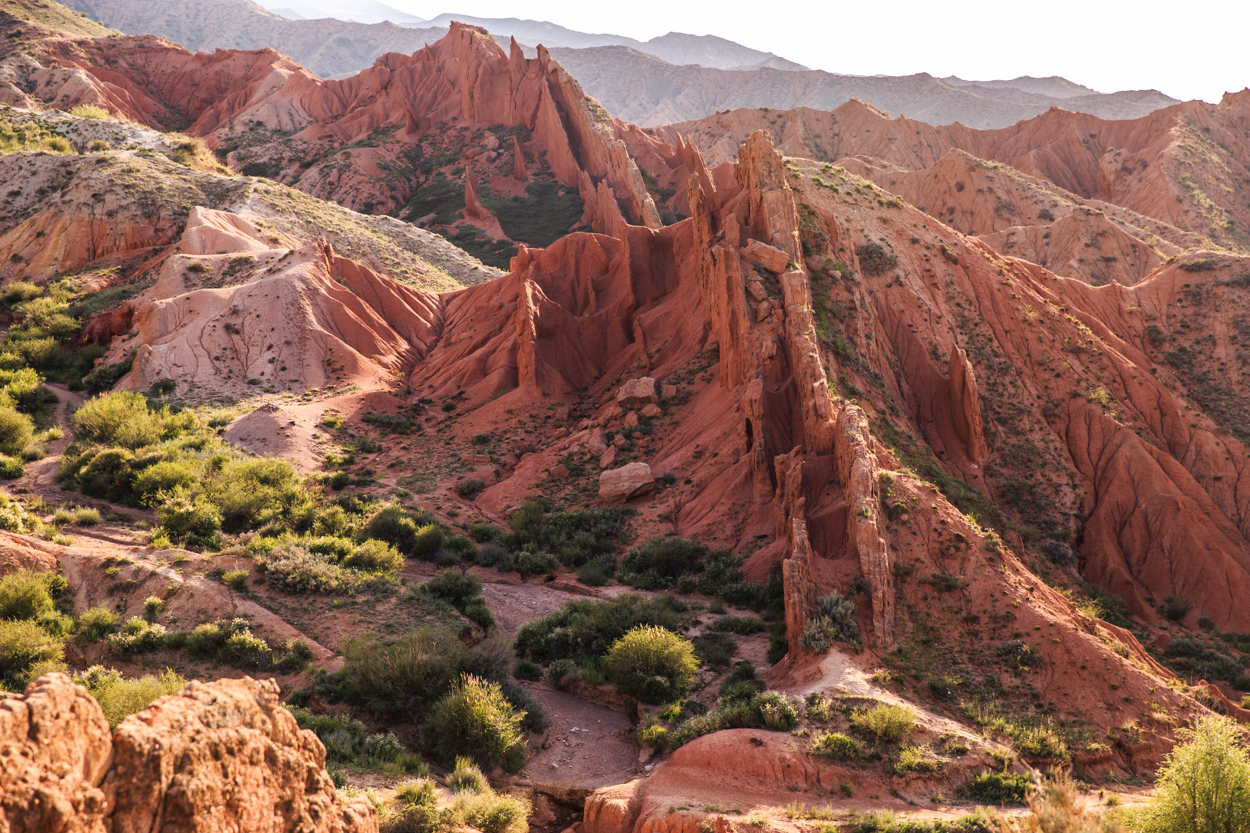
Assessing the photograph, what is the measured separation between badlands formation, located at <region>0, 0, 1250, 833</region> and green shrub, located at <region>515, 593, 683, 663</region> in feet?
0.48

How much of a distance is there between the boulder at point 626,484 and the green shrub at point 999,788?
19867 mm

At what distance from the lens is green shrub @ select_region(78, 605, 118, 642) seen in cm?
1889

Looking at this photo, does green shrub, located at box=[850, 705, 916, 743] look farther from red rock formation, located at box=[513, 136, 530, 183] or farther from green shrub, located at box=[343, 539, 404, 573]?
red rock formation, located at box=[513, 136, 530, 183]

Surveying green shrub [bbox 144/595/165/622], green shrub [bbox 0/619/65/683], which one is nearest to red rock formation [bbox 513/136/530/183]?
green shrub [bbox 144/595/165/622]

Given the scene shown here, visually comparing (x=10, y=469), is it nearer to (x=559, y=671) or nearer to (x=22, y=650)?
(x=22, y=650)

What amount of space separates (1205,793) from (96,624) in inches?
947

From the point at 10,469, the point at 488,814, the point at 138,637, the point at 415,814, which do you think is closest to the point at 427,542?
the point at 138,637

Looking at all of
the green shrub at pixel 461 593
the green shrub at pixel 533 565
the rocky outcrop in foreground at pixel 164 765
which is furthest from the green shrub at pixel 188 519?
the rocky outcrop in foreground at pixel 164 765

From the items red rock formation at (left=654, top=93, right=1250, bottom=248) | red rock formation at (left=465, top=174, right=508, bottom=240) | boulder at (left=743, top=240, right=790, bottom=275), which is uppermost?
red rock formation at (left=654, top=93, right=1250, bottom=248)

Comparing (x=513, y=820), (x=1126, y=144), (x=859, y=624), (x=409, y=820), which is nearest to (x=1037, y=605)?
(x=859, y=624)

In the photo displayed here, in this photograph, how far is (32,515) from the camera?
80.8 ft

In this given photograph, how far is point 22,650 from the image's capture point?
56.3 feet

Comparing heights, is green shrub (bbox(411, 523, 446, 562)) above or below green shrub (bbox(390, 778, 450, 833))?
below

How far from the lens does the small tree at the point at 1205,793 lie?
39.8 feet
